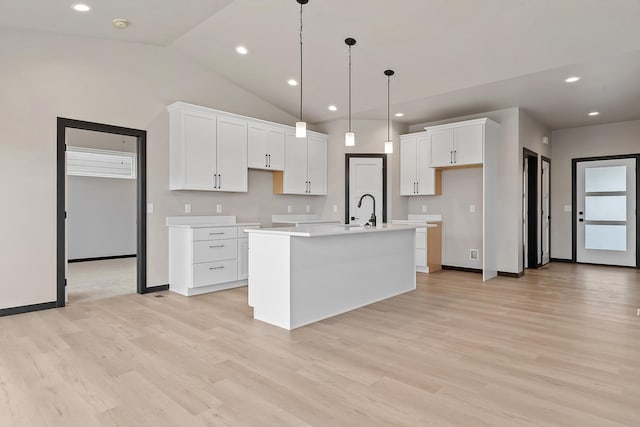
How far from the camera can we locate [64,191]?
4.41 meters

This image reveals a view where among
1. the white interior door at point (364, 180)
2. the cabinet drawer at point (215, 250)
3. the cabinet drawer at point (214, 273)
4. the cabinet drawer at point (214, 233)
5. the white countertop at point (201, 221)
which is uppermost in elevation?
the white interior door at point (364, 180)

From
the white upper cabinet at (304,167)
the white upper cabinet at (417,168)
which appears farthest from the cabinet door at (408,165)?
the white upper cabinet at (304,167)

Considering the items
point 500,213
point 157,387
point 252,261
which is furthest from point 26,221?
point 500,213

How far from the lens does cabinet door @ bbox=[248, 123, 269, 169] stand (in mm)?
5895

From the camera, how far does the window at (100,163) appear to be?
7.72 m

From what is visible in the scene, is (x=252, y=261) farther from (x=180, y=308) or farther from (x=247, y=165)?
(x=247, y=165)

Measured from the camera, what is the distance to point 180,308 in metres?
4.29

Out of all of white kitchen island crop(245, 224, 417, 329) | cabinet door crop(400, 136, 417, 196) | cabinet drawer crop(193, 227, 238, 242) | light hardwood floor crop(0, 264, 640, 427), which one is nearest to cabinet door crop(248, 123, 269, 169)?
cabinet drawer crop(193, 227, 238, 242)

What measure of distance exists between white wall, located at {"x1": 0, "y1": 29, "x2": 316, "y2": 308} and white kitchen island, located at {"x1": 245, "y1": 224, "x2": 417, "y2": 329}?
212 cm

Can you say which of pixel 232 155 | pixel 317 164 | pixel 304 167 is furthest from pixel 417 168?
pixel 232 155

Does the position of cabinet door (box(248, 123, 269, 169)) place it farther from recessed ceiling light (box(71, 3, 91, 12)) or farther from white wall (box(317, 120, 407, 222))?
recessed ceiling light (box(71, 3, 91, 12))

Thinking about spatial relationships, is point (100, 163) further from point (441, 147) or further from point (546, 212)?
point (546, 212)

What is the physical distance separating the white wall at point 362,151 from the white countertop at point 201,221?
2.07 m

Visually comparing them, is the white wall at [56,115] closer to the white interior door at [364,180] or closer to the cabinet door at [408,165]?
the white interior door at [364,180]
